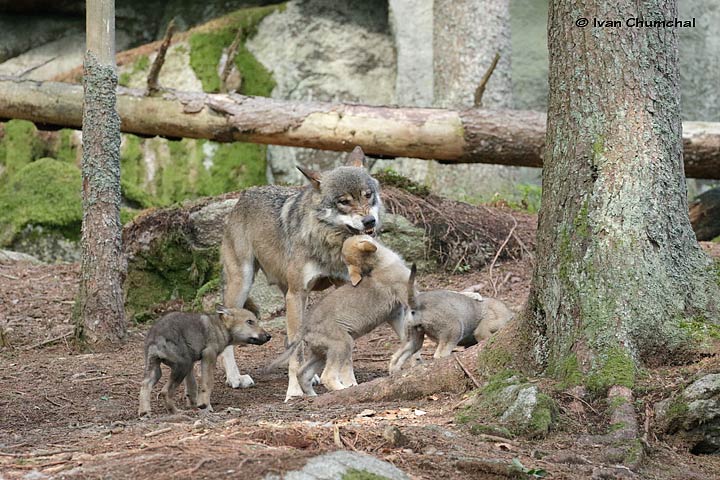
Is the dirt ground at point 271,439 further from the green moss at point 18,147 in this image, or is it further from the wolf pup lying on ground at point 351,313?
the green moss at point 18,147

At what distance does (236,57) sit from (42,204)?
5.72m

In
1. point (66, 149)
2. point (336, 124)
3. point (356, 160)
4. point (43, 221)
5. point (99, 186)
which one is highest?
point (336, 124)

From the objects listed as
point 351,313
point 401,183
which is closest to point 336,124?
point 401,183

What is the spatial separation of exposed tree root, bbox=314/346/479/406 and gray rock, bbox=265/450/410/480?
160 centimetres

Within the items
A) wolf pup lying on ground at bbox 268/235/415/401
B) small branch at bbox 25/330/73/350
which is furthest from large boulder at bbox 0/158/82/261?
wolf pup lying on ground at bbox 268/235/415/401

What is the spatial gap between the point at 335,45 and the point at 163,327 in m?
13.2

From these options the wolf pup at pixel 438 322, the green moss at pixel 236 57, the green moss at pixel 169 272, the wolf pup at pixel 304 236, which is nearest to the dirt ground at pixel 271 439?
the wolf pup at pixel 304 236

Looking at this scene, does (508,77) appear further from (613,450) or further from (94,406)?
(613,450)

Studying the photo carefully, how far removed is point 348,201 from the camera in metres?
7.95

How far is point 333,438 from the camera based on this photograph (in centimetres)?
475

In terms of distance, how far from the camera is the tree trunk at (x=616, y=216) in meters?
5.26

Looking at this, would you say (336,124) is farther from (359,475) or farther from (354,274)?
(359,475)

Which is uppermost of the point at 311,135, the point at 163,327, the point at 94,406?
the point at 311,135

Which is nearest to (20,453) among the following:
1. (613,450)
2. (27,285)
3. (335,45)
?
(613,450)
